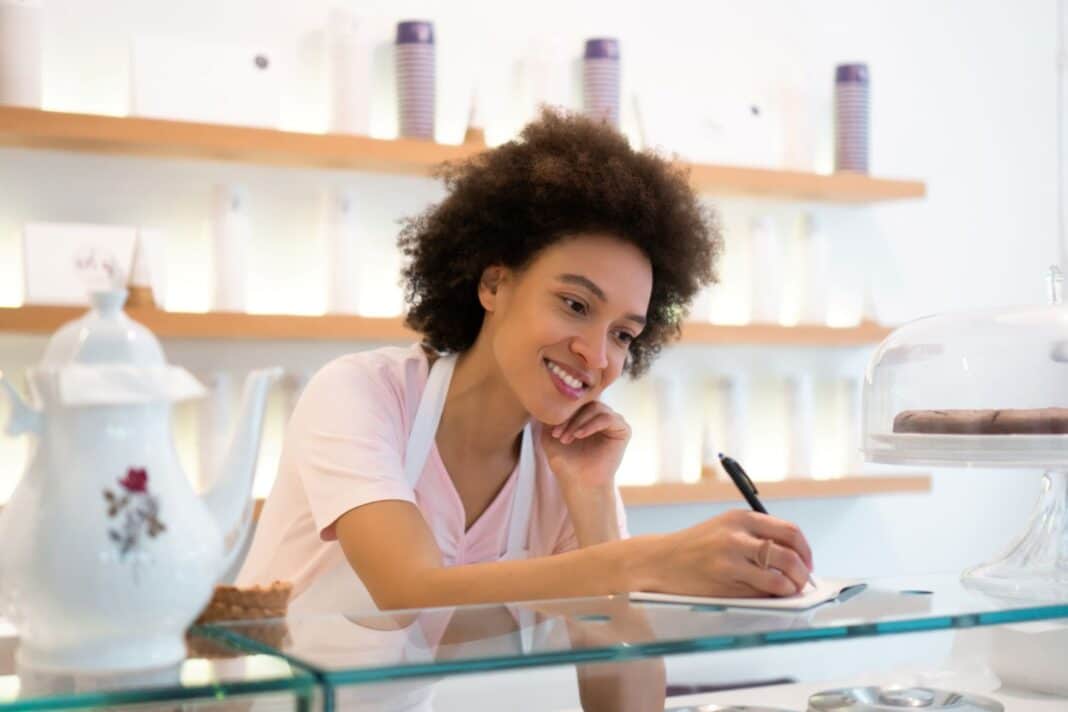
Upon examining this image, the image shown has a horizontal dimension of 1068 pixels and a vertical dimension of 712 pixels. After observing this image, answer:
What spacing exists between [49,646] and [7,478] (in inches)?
73.9

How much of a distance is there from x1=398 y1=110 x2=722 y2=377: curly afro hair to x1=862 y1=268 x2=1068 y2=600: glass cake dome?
311mm

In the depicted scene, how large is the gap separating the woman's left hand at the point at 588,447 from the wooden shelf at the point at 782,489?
3.86 feet

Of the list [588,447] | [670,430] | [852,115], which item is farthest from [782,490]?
[588,447]

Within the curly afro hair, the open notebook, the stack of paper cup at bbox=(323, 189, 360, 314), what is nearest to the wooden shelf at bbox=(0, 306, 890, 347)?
the stack of paper cup at bbox=(323, 189, 360, 314)

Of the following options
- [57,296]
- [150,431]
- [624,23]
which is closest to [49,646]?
[150,431]

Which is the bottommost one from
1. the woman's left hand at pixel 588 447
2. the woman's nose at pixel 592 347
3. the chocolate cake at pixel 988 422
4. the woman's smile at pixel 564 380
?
the woman's left hand at pixel 588 447

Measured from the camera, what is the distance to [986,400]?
1.79m

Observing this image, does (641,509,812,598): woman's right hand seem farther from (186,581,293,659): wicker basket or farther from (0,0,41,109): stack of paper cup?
(0,0,41,109): stack of paper cup

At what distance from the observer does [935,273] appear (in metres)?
3.70

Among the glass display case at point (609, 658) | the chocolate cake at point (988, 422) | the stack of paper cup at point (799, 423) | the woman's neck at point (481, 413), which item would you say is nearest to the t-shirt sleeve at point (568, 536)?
the woman's neck at point (481, 413)

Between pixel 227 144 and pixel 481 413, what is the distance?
1.12 meters

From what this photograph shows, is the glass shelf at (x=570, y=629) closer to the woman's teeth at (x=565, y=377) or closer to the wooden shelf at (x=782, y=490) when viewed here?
the woman's teeth at (x=565, y=377)

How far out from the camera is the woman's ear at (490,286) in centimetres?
180

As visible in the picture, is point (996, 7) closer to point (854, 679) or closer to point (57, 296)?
point (57, 296)
